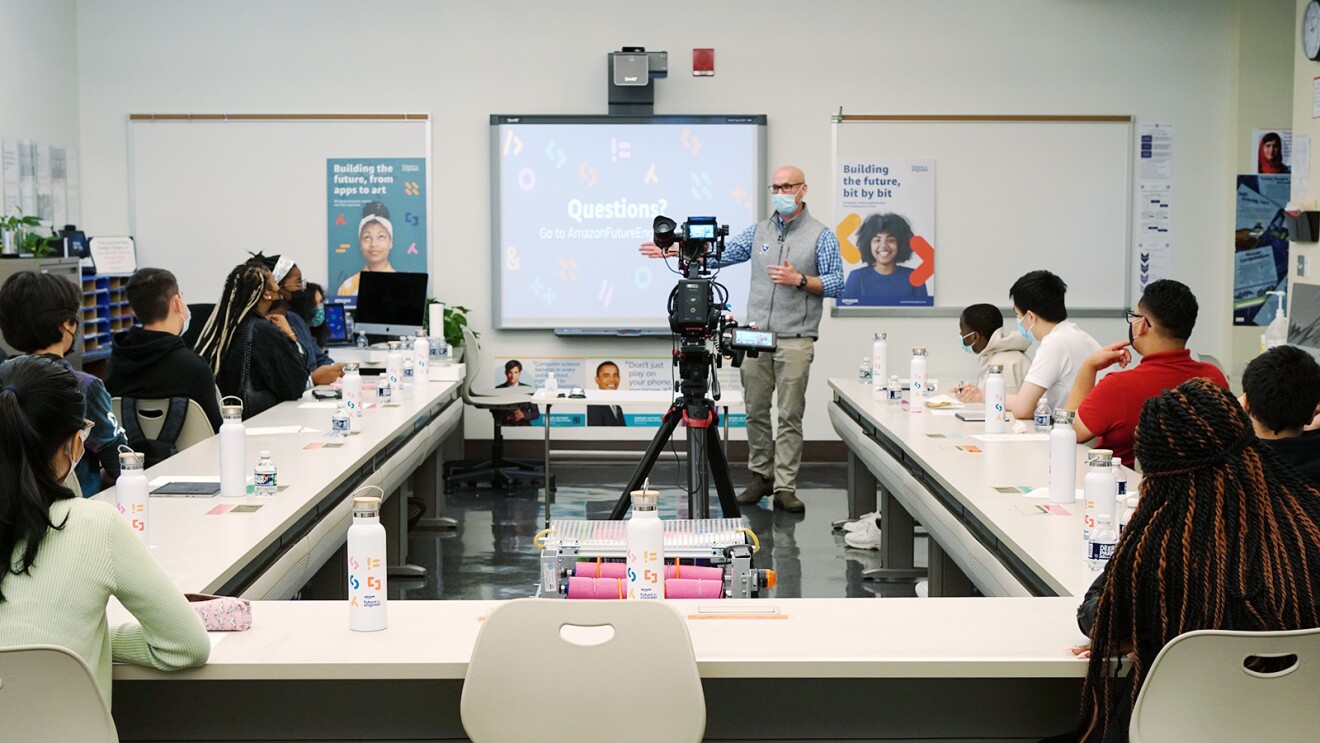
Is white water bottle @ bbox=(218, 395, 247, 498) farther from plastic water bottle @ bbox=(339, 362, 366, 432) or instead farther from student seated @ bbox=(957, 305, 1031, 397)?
student seated @ bbox=(957, 305, 1031, 397)

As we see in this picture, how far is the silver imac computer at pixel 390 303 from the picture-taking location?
7.63 meters

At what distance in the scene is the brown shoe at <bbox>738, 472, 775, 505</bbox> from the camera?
7273mm

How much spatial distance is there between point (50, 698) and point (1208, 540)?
182cm

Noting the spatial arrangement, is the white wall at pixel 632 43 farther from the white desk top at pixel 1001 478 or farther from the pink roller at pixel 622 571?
the pink roller at pixel 622 571

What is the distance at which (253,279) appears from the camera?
5844 mm

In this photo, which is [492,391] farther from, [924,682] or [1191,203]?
[924,682]

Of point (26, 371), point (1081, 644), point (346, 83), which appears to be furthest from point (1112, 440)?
point (346, 83)

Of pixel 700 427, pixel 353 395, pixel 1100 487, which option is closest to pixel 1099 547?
pixel 1100 487

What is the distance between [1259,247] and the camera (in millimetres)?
8336

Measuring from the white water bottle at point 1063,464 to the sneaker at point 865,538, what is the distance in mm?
2668

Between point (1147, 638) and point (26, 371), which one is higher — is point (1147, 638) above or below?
below

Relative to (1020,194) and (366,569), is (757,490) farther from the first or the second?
(366,569)

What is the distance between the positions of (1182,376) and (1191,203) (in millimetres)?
4536

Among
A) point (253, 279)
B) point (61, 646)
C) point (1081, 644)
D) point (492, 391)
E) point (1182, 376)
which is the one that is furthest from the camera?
point (492, 391)
